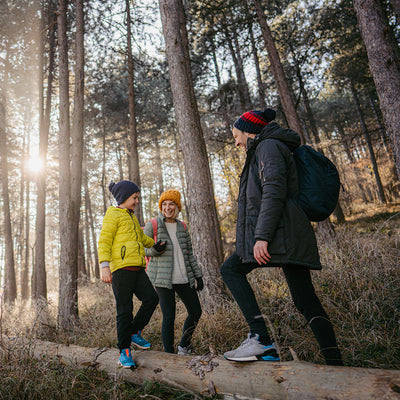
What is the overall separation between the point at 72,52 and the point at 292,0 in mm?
11036

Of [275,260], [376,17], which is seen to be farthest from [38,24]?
[275,260]

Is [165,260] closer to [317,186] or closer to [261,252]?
[261,252]

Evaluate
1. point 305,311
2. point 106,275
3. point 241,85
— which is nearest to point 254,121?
point 305,311

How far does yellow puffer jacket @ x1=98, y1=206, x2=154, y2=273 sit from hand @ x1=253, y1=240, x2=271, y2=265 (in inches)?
59.9

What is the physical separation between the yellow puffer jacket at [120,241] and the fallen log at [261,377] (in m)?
0.96

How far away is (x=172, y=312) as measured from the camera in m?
3.34

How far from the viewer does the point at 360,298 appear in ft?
11.2

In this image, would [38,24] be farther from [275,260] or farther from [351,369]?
[351,369]

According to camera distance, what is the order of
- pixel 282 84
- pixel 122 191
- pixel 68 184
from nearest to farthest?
pixel 122 191, pixel 68 184, pixel 282 84

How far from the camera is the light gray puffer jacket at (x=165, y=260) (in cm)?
341

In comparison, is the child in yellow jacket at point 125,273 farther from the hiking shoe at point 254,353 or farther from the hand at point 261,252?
the hand at point 261,252

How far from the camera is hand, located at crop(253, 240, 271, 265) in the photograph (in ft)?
6.71

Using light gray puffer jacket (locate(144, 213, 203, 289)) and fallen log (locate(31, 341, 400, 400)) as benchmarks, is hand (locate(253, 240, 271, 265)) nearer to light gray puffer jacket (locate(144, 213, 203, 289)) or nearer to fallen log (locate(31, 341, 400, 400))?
fallen log (locate(31, 341, 400, 400))

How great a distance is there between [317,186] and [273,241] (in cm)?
56
